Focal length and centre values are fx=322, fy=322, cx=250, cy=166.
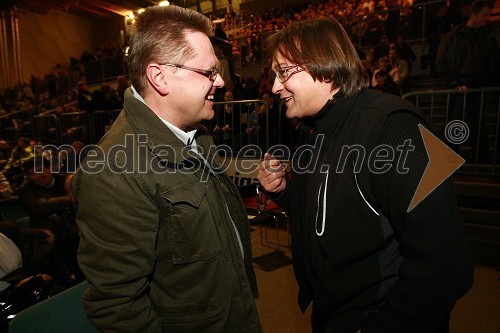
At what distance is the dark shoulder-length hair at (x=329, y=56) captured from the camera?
1.28 meters

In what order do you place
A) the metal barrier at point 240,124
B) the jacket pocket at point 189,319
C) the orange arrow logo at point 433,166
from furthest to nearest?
the metal barrier at point 240,124 → the jacket pocket at point 189,319 → the orange arrow logo at point 433,166

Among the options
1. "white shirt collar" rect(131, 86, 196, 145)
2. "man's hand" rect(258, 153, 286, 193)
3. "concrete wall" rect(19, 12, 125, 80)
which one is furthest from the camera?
"concrete wall" rect(19, 12, 125, 80)

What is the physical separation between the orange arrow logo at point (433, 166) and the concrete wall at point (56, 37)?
20.9m

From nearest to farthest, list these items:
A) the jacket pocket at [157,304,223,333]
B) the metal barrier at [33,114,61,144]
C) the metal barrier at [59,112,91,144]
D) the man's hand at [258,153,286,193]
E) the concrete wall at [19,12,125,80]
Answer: the jacket pocket at [157,304,223,333]
the man's hand at [258,153,286,193]
the metal barrier at [59,112,91,144]
the metal barrier at [33,114,61,144]
the concrete wall at [19,12,125,80]

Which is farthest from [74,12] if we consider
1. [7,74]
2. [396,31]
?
[396,31]

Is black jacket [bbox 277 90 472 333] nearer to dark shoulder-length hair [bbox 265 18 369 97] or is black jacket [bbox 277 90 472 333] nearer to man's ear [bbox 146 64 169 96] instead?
dark shoulder-length hair [bbox 265 18 369 97]

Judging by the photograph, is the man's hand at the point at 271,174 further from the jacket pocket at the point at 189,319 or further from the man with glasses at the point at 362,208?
the jacket pocket at the point at 189,319

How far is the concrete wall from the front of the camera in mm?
17266

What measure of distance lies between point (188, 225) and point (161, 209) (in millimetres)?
115

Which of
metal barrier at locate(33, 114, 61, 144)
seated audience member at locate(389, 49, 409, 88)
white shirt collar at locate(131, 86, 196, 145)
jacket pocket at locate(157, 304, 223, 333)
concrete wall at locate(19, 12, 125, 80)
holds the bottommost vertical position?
jacket pocket at locate(157, 304, 223, 333)

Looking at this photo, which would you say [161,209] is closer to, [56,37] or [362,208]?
[362,208]

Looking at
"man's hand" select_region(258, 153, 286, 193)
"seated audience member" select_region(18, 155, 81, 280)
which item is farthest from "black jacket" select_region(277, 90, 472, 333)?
"seated audience member" select_region(18, 155, 81, 280)

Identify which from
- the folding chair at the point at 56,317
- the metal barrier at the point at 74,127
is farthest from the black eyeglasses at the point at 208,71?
the metal barrier at the point at 74,127

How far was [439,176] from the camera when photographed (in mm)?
1000
